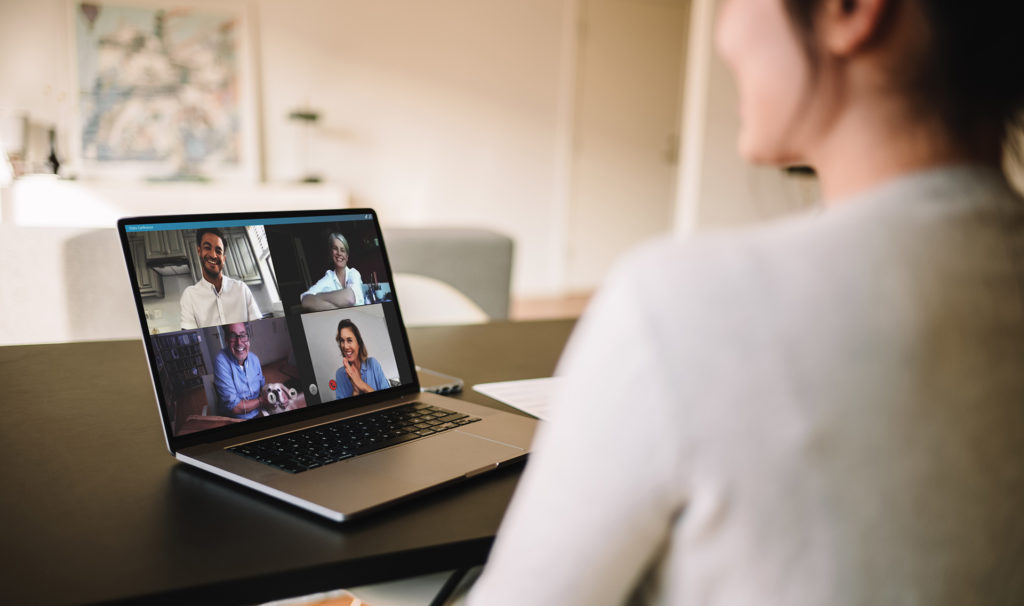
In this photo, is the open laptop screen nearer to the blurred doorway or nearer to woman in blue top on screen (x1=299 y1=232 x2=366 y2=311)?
woman in blue top on screen (x1=299 y1=232 x2=366 y2=311)

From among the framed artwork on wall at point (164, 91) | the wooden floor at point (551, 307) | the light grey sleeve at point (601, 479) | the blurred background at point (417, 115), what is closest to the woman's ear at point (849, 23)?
the light grey sleeve at point (601, 479)

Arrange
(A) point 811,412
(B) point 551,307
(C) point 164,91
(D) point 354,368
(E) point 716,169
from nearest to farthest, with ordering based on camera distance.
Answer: (A) point 811,412 < (D) point 354,368 < (E) point 716,169 < (C) point 164,91 < (B) point 551,307

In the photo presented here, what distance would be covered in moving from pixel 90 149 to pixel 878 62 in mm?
5121

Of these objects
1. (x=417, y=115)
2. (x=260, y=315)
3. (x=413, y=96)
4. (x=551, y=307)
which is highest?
(x=413, y=96)

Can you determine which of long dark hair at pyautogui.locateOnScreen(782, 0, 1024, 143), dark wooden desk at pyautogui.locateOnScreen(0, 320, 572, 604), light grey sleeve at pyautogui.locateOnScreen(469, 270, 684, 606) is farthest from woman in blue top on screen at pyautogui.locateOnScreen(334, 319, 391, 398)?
long dark hair at pyautogui.locateOnScreen(782, 0, 1024, 143)

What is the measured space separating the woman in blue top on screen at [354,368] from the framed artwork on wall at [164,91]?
170 inches

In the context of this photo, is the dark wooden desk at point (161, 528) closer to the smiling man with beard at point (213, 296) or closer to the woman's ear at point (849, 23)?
the smiling man with beard at point (213, 296)

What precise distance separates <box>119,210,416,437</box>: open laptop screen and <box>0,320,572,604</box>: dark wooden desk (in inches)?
3.7

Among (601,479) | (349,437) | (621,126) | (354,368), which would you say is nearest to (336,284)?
(354,368)

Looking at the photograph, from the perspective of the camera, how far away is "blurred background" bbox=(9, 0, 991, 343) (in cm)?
444

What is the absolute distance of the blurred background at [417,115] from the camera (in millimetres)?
4438

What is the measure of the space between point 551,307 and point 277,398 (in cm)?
487

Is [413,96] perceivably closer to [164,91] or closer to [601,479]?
[164,91]

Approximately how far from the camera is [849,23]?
1.34ft
